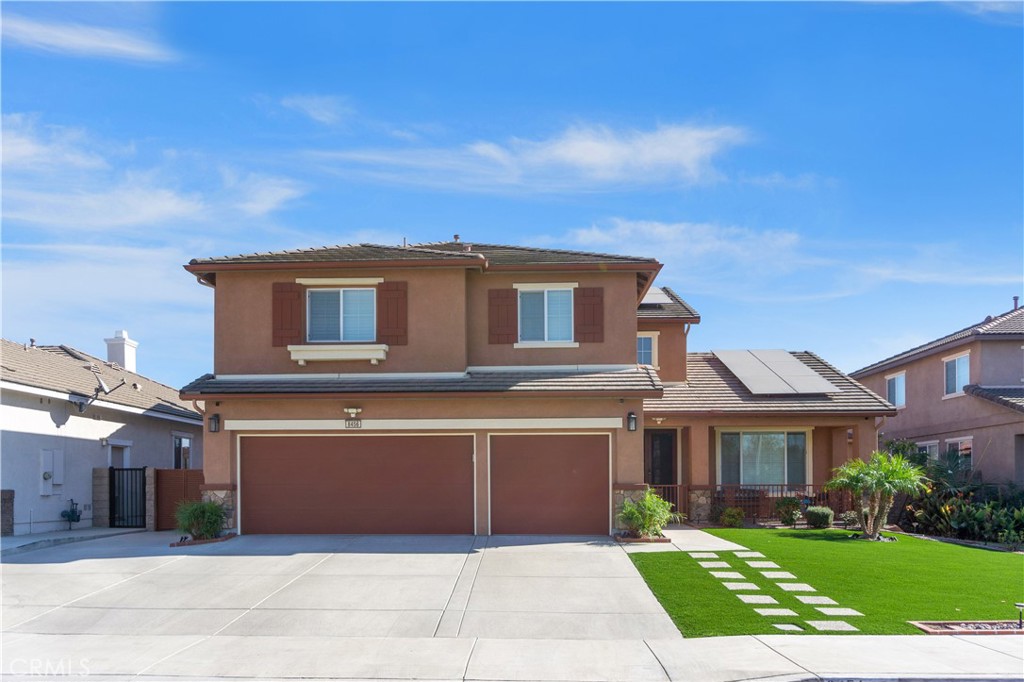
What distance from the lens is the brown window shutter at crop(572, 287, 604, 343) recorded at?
1944 cm

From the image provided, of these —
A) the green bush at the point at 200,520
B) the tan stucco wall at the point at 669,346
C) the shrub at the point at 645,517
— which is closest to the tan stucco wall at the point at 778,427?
the tan stucco wall at the point at 669,346

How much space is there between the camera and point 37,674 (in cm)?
943

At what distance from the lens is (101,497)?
2228cm

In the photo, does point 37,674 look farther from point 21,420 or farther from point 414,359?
point 21,420

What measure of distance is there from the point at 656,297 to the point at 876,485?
835 centimetres

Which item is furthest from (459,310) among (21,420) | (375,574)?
(21,420)

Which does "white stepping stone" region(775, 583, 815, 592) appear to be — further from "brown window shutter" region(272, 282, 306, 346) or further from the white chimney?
the white chimney

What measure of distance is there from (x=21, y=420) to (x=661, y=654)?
15.7m

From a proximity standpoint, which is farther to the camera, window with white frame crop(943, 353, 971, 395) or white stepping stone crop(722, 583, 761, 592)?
window with white frame crop(943, 353, 971, 395)

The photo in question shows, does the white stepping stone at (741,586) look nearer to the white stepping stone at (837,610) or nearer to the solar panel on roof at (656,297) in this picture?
the white stepping stone at (837,610)

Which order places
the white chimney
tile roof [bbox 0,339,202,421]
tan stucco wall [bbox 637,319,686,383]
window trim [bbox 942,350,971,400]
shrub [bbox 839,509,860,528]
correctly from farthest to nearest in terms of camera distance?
the white chimney
window trim [bbox 942,350,971,400]
tan stucco wall [bbox 637,319,686,383]
shrub [bbox 839,509,860,528]
tile roof [bbox 0,339,202,421]

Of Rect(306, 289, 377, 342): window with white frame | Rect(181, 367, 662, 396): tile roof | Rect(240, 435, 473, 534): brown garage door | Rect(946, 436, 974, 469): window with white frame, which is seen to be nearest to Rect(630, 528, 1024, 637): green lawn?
Rect(181, 367, 662, 396): tile roof

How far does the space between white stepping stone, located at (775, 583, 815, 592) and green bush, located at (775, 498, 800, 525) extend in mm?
7463

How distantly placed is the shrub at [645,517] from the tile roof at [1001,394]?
10282 millimetres
